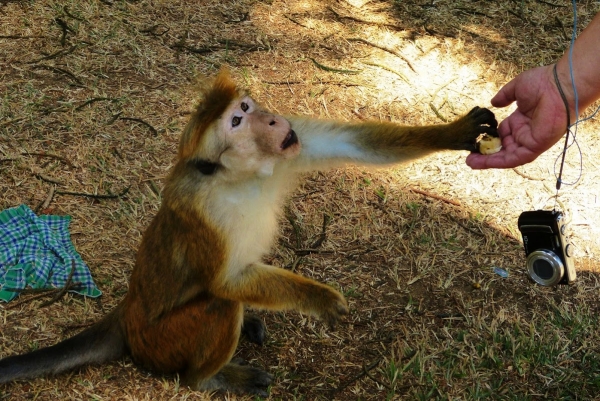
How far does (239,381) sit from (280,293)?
69 centimetres

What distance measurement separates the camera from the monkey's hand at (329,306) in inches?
145

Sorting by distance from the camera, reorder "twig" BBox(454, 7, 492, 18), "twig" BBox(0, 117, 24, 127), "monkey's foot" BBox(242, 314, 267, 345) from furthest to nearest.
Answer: "twig" BBox(454, 7, 492, 18)
"twig" BBox(0, 117, 24, 127)
"monkey's foot" BBox(242, 314, 267, 345)

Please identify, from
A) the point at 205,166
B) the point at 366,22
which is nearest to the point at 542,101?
the point at 205,166

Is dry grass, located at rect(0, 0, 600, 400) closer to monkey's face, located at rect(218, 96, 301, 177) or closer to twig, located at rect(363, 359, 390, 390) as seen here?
twig, located at rect(363, 359, 390, 390)

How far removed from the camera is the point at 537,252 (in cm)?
376

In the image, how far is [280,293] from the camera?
3.74 meters

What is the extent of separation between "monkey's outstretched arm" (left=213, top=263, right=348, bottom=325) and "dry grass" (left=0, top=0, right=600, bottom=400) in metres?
0.63

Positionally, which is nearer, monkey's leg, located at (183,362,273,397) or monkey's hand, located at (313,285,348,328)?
monkey's hand, located at (313,285,348,328)

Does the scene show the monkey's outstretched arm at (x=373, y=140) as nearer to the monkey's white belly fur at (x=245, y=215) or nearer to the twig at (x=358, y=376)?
the monkey's white belly fur at (x=245, y=215)

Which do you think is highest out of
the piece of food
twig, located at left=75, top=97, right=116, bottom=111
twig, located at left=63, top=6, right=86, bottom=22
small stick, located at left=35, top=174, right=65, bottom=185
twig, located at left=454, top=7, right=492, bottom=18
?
twig, located at left=454, top=7, right=492, bottom=18

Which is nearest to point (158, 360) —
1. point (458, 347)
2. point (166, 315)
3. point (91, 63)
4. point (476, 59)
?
point (166, 315)

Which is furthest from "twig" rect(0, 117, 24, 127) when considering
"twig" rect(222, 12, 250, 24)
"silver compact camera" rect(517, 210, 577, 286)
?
"silver compact camera" rect(517, 210, 577, 286)

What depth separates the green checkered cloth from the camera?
4547 millimetres

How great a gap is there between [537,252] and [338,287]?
1432 millimetres
